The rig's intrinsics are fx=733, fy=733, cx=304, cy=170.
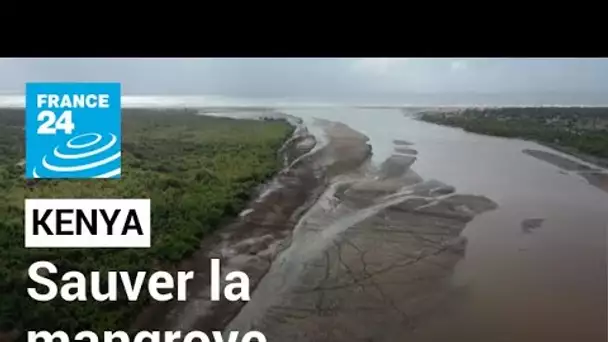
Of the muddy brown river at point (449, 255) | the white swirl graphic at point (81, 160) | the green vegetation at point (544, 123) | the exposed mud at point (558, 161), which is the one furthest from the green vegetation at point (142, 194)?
the exposed mud at point (558, 161)

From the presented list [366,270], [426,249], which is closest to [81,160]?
[366,270]

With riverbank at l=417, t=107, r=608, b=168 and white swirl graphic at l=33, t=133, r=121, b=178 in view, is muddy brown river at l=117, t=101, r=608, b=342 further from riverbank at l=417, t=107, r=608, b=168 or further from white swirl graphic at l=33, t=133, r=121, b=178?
white swirl graphic at l=33, t=133, r=121, b=178

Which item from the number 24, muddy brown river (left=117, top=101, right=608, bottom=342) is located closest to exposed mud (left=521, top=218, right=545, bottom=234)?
muddy brown river (left=117, top=101, right=608, bottom=342)

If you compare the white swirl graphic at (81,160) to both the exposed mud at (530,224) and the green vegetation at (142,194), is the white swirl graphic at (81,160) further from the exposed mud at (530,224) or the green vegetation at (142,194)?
the exposed mud at (530,224)

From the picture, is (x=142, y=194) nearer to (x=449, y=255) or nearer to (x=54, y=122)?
(x=54, y=122)

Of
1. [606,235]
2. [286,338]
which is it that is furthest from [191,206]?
[606,235]
